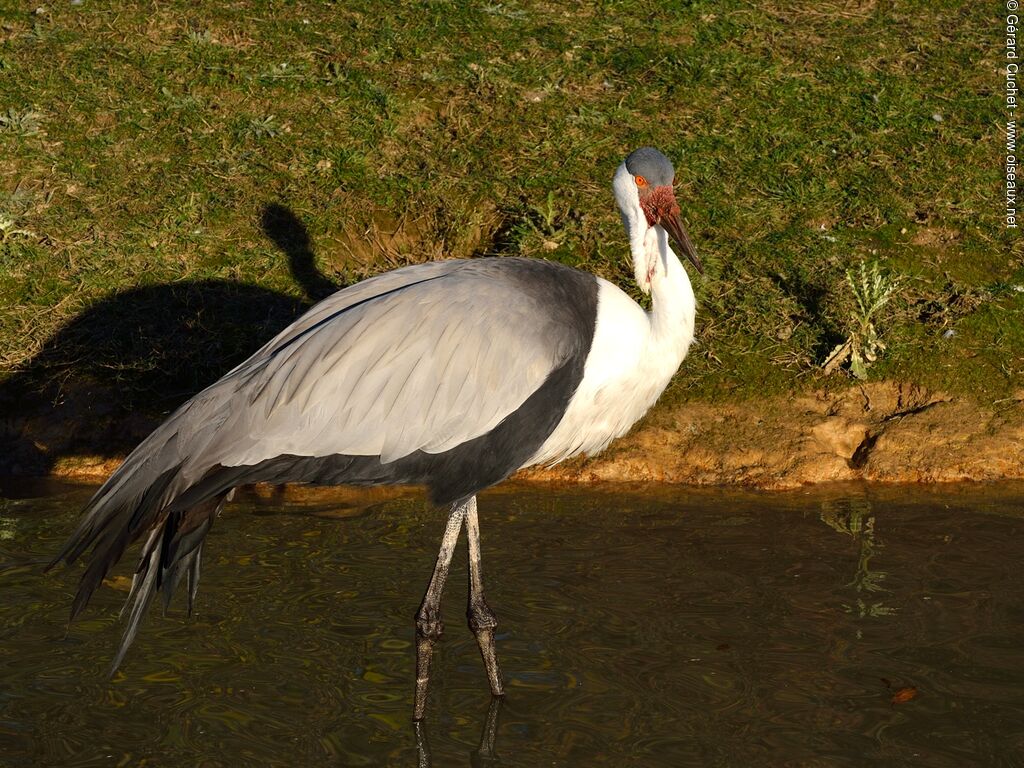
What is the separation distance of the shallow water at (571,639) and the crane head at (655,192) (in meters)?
1.32

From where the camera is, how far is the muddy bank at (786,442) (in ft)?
19.3

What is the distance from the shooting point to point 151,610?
4.92 m

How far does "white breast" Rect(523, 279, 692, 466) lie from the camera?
4.52 m

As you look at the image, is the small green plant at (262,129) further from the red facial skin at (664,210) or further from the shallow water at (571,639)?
the red facial skin at (664,210)

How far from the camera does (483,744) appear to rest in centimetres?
412

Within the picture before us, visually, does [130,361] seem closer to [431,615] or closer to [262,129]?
[262,129]

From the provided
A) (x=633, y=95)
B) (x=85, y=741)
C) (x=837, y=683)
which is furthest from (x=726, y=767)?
(x=633, y=95)

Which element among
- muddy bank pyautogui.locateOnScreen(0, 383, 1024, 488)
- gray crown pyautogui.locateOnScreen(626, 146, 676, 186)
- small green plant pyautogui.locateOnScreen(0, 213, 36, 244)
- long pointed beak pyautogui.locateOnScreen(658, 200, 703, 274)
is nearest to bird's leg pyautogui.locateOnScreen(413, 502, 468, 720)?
long pointed beak pyautogui.locateOnScreen(658, 200, 703, 274)

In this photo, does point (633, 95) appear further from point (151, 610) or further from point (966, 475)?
point (151, 610)

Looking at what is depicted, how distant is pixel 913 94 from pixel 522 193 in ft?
8.93

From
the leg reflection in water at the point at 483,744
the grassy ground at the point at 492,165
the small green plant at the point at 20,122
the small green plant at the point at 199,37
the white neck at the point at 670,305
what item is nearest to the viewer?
the leg reflection in water at the point at 483,744

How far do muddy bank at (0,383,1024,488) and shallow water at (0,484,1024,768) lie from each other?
0.47 ft

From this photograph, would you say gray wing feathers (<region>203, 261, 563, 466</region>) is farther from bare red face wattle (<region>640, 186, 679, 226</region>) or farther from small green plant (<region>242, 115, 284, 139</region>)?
small green plant (<region>242, 115, 284, 139</region>)

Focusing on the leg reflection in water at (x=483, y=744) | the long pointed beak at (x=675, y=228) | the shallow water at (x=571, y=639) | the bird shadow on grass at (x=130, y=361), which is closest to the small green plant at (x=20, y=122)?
the bird shadow on grass at (x=130, y=361)
